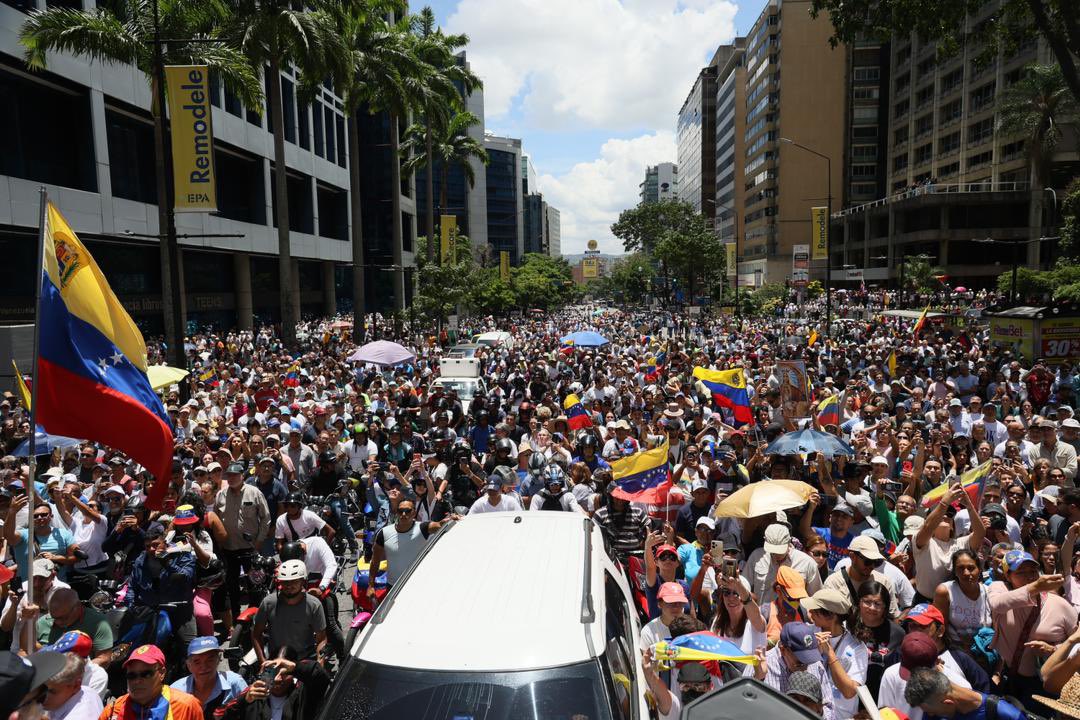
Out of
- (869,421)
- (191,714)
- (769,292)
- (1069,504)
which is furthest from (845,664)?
(769,292)

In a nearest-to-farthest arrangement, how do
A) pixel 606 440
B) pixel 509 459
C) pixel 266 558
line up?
pixel 266 558, pixel 509 459, pixel 606 440

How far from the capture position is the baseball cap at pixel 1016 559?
4.97 m

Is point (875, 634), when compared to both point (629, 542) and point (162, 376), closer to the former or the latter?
point (629, 542)

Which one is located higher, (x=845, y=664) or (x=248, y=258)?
(x=248, y=258)

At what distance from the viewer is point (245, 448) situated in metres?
10.6

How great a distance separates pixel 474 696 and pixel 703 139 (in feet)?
448

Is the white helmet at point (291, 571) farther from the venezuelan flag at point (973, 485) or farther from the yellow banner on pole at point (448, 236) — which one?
the yellow banner on pole at point (448, 236)

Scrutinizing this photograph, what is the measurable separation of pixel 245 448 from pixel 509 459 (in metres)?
3.81

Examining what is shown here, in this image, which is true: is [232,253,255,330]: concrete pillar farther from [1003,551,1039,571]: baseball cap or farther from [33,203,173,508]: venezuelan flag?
[1003,551,1039,571]: baseball cap

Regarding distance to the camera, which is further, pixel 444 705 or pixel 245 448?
pixel 245 448

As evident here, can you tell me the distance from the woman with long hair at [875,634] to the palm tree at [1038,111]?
194 ft

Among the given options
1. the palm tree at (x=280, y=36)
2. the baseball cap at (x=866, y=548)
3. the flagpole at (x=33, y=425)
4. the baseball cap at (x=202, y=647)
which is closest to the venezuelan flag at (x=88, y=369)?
the flagpole at (x=33, y=425)

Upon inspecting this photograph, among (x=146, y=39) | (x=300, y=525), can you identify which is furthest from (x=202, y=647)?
(x=146, y=39)

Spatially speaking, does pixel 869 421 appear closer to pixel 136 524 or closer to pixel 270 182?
pixel 136 524
